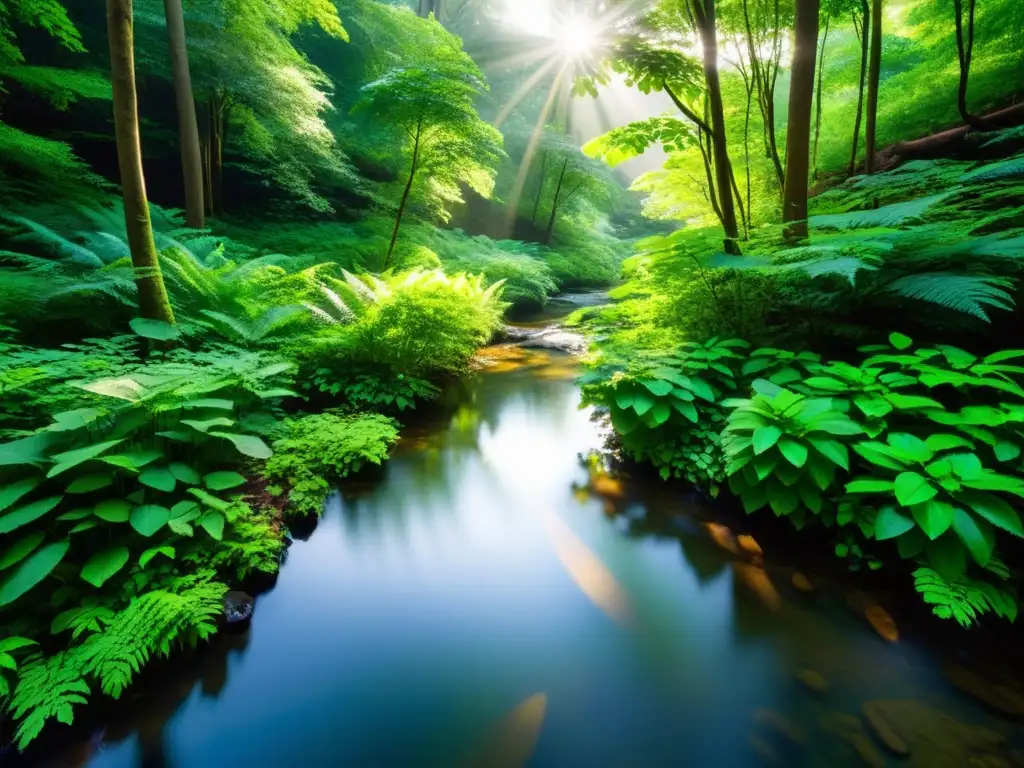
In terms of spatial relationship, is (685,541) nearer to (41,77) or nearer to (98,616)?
(98,616)

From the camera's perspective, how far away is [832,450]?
226 centimetres

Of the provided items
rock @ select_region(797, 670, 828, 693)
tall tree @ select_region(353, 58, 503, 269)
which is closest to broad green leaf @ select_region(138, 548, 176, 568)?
rock @ select_region(797, 670, 828, 693)

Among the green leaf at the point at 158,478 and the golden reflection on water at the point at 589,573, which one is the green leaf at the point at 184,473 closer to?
the green leaf at the point at 158,478

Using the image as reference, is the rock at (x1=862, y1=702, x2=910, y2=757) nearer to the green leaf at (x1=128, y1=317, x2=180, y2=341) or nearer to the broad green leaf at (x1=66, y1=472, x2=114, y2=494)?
Result: the broad green leaf at (x1=66, y1=472, x2=114, y2=494)

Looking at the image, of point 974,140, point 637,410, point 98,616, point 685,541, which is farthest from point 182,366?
point 974,140

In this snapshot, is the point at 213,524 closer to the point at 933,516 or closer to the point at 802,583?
the point at 802,583

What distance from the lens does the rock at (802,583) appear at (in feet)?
7.55

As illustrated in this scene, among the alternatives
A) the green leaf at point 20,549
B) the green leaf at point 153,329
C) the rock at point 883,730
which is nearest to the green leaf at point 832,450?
the rock at point 883,730

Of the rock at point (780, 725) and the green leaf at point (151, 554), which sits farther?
the green leaf at point (151, 554)

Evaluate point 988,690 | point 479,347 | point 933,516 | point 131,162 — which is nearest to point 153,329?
point 131,162

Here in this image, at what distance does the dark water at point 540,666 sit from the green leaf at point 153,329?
1.69 m

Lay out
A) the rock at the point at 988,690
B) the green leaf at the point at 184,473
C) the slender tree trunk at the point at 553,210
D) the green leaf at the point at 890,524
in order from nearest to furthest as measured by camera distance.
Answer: the rock at the point at 988,690
the green leaf at the point at 890,524
the green leaf at the point at 184,473
the slender tree trunk at the point at 553,210

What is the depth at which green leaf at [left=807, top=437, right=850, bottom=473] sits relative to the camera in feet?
7.23

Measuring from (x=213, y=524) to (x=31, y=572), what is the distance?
0.60 metres
